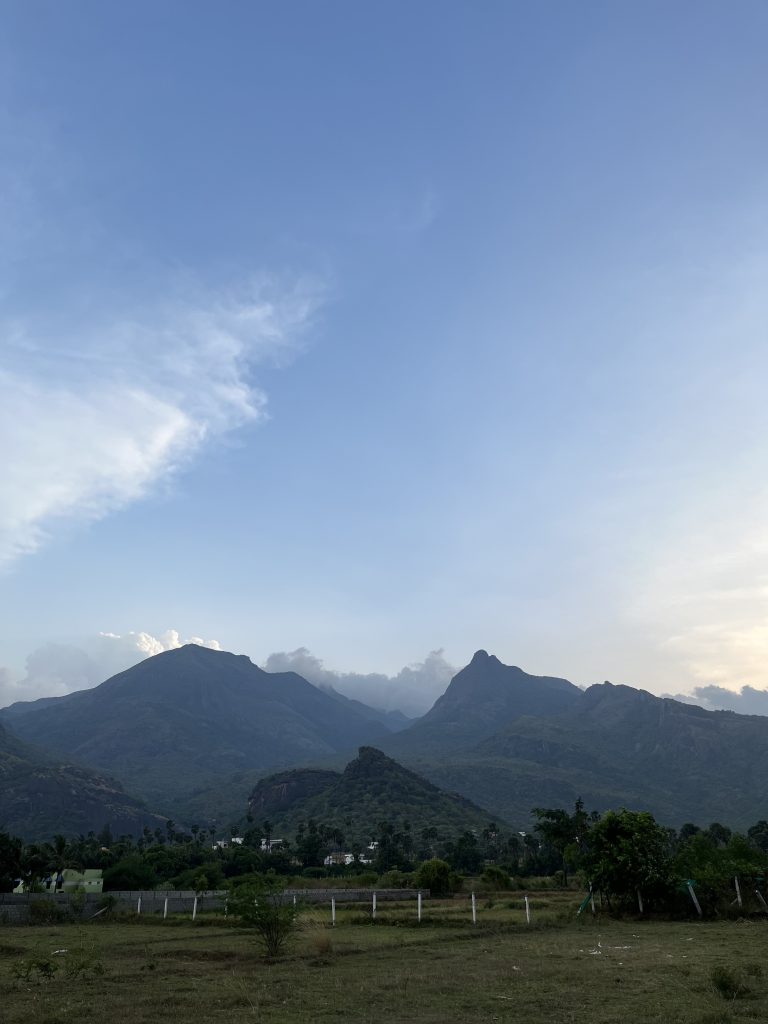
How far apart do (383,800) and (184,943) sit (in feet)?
544

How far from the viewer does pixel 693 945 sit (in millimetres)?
24531

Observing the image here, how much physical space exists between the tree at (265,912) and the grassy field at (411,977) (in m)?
0.64

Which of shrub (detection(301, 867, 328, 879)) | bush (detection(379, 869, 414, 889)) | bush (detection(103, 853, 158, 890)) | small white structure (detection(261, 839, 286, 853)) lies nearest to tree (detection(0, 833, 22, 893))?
bush (detection(103, 853, 158, 890))

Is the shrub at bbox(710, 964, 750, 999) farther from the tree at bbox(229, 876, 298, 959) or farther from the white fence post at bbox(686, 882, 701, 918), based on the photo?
the white fence post at bbox(686, 882, 701, 918)

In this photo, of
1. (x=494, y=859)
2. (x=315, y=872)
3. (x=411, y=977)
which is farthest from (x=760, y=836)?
(x=411, y=977)

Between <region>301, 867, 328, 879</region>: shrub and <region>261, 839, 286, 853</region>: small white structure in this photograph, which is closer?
<region>301, 867, 328, 879</region>: shrub

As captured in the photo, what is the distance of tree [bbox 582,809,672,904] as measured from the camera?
117 feet

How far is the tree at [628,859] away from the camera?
117 ft

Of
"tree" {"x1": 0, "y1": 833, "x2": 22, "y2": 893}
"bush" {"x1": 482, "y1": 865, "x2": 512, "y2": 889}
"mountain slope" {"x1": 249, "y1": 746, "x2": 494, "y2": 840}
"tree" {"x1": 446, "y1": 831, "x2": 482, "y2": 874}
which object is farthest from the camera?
"mountain slope" {"x1": 249, "y1": 746, "x2": 494, "y2": 840}

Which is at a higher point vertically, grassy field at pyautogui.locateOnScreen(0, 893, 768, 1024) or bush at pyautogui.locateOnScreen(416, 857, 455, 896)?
grassy field at pyautogui.locateOnScreen(0, 893, 768, 1024)

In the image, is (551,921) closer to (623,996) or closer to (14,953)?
→ (623,996)

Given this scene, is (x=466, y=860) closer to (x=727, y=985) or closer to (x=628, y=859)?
(x=628, y=859)

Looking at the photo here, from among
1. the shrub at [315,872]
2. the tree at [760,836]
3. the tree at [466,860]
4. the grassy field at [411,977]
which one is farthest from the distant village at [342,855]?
the grassy field at [411,977]

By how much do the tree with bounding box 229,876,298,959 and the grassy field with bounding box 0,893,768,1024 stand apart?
0.64 meters
